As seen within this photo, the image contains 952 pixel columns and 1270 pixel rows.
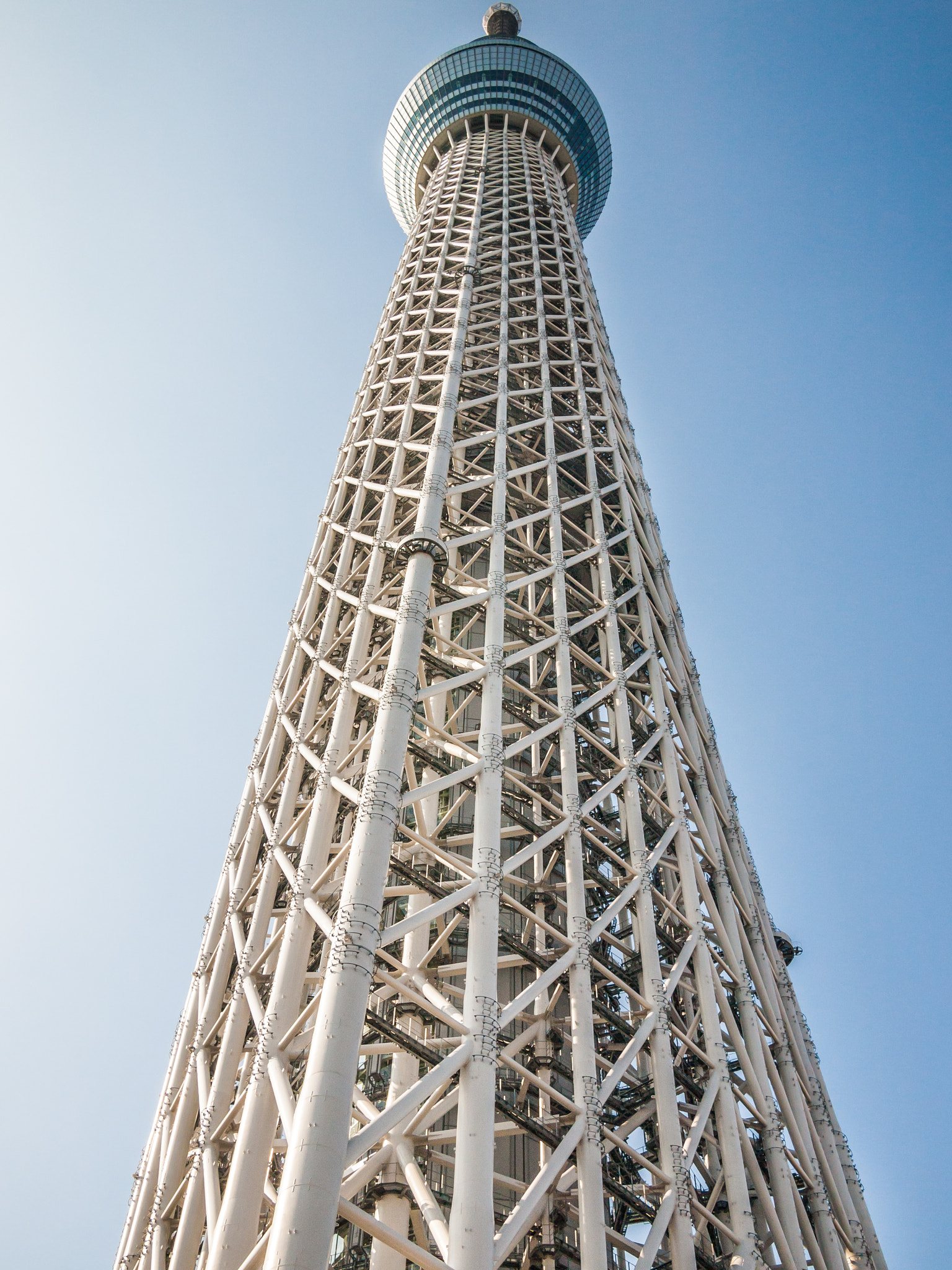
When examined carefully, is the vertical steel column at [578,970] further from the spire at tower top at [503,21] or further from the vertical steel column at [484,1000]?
the spire at tower top at [503,21]

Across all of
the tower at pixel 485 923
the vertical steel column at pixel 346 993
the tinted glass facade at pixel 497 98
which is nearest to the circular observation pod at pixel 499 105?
the tinted glass facade at pixel 497 98

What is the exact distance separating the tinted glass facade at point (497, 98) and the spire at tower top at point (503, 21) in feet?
31.4

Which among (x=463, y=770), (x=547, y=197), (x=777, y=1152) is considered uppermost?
(x=547, y=197)

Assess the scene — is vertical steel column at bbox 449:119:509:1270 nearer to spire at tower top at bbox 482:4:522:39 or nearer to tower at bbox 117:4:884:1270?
tower at bbox 117:4:884:1270

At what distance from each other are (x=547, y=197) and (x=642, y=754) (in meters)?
32.0

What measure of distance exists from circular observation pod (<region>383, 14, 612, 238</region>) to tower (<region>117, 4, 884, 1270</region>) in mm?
24619

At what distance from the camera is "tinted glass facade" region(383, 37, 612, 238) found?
180 ft

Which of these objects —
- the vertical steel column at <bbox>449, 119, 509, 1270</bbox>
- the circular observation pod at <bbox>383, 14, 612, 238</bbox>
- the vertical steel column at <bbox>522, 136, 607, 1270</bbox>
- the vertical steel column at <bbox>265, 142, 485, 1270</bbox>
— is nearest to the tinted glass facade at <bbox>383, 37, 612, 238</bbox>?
the circular observation pod at <bbox>383, 14, 612, 238</bbox>

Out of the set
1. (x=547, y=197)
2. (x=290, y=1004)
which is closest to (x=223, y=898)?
(x=290, y=1004)

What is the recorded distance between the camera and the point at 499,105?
5459 centimetres

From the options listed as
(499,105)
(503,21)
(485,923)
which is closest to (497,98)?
(499,105)

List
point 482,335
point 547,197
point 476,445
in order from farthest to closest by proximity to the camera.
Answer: point 547,197
point 482,335
point 476,445

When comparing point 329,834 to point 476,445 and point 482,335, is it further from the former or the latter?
point 482,335

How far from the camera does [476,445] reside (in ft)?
102
